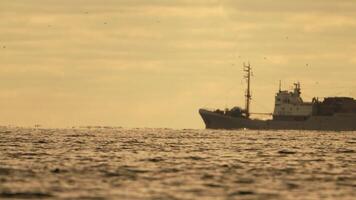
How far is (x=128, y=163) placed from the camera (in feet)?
154

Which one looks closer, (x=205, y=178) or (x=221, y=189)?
(x=221, y=189)

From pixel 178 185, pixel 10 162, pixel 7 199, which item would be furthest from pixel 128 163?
pixel 7 199

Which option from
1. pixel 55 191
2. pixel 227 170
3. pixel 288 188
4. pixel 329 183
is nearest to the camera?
pixel 55 191

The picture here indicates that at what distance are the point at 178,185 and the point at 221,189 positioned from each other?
77.4 inches

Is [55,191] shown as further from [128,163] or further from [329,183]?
[128,163]

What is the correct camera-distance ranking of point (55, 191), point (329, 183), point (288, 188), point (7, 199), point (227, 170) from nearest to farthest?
point (7, 199), point (55, 191), point (288, 188), point (329, 183), point (227, 170)

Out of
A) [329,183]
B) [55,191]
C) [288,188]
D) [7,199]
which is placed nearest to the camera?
[7,199]

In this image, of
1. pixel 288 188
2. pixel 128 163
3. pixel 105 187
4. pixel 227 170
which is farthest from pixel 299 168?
pixel 105 187

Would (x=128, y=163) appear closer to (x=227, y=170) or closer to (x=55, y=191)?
(x=227, y=170)

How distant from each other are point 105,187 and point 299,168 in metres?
14.7

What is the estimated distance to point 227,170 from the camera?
42281 mm

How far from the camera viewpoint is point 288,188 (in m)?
33.4

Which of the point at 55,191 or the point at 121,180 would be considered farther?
the point at 121,180

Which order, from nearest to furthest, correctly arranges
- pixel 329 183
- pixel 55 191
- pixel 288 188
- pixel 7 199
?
pixel 7 199 → pixel 55 191 → pixel 288 188 → pixel 329 183
